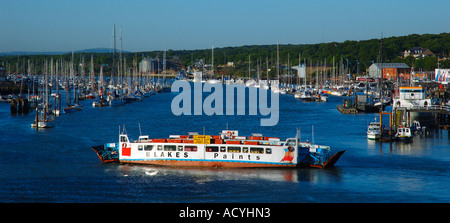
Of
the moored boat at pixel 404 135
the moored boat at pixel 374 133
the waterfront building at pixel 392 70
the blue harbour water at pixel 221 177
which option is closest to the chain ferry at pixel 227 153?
the blue harbour water at pixel 221 177

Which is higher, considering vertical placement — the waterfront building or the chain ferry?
the waterfront building

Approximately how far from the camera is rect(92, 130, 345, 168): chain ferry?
38.7 m

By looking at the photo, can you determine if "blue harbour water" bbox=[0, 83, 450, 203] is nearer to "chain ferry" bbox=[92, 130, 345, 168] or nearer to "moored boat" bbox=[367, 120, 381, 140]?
"chain ferry" bbox=[92, 130, 345, 168]

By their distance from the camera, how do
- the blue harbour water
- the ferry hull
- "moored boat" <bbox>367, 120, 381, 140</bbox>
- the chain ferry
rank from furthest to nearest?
"moored boat" <bbox>367, 120, 381, 140</bbox> < the ferry hull < the chain ferry < the blue harbour water

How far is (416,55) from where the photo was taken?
177 meters

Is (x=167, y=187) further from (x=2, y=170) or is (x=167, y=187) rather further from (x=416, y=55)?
(x=416, y=55)

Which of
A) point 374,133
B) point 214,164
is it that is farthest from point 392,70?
point 214,164

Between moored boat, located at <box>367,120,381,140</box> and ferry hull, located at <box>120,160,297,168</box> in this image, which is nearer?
ferry hull, located at <box>120,160,297,168</box>

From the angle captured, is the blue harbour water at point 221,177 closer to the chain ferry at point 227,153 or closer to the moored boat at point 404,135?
the chain ferry at point 227,153

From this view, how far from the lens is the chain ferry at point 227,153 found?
127 ft

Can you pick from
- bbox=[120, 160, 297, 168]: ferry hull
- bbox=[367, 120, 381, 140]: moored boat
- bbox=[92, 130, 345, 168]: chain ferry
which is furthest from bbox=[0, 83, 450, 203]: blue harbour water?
bbox=[367, 120, 381, 140]: moored boat

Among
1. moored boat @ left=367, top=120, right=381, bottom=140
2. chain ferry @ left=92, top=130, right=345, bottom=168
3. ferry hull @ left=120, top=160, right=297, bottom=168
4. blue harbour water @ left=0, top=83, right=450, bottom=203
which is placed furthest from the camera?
moored boat @ left=367, top=120, right=381, bottom=140

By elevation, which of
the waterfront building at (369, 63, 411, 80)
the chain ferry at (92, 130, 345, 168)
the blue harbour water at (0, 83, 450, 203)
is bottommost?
the blue harbour water at (0, 83, 450, 203)
